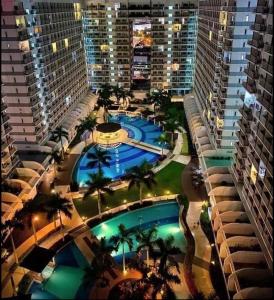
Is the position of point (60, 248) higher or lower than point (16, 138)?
lower

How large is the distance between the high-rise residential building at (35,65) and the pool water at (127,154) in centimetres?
1380

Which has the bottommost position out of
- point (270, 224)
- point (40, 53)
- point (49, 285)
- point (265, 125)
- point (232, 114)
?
point (49, 285)

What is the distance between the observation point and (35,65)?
79.4 metres

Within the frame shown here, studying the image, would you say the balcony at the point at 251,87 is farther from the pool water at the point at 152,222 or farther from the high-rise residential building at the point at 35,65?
the high-rise residential building at the point at 35,65

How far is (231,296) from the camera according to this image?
46.5 meters

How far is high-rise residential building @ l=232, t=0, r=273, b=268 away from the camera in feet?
153

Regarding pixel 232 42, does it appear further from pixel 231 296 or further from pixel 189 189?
pixel 231 296

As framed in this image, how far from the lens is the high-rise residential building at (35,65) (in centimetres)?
7169

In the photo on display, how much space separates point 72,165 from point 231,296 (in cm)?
5402

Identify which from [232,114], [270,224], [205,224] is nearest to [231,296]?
[270,224]

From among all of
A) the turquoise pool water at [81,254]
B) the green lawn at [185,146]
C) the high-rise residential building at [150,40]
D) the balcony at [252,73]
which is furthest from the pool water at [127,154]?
the balcony at [252,73]

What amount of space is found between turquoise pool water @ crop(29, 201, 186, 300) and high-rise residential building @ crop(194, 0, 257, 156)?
22.5 meters

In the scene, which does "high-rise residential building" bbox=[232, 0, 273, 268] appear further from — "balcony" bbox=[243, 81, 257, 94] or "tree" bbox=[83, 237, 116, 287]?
"tree" bbox=[83, 237, 116, 287]

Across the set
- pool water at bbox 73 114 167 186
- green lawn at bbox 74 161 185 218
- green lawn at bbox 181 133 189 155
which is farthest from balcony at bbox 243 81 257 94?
pool water at bbox 73 114 167 186
